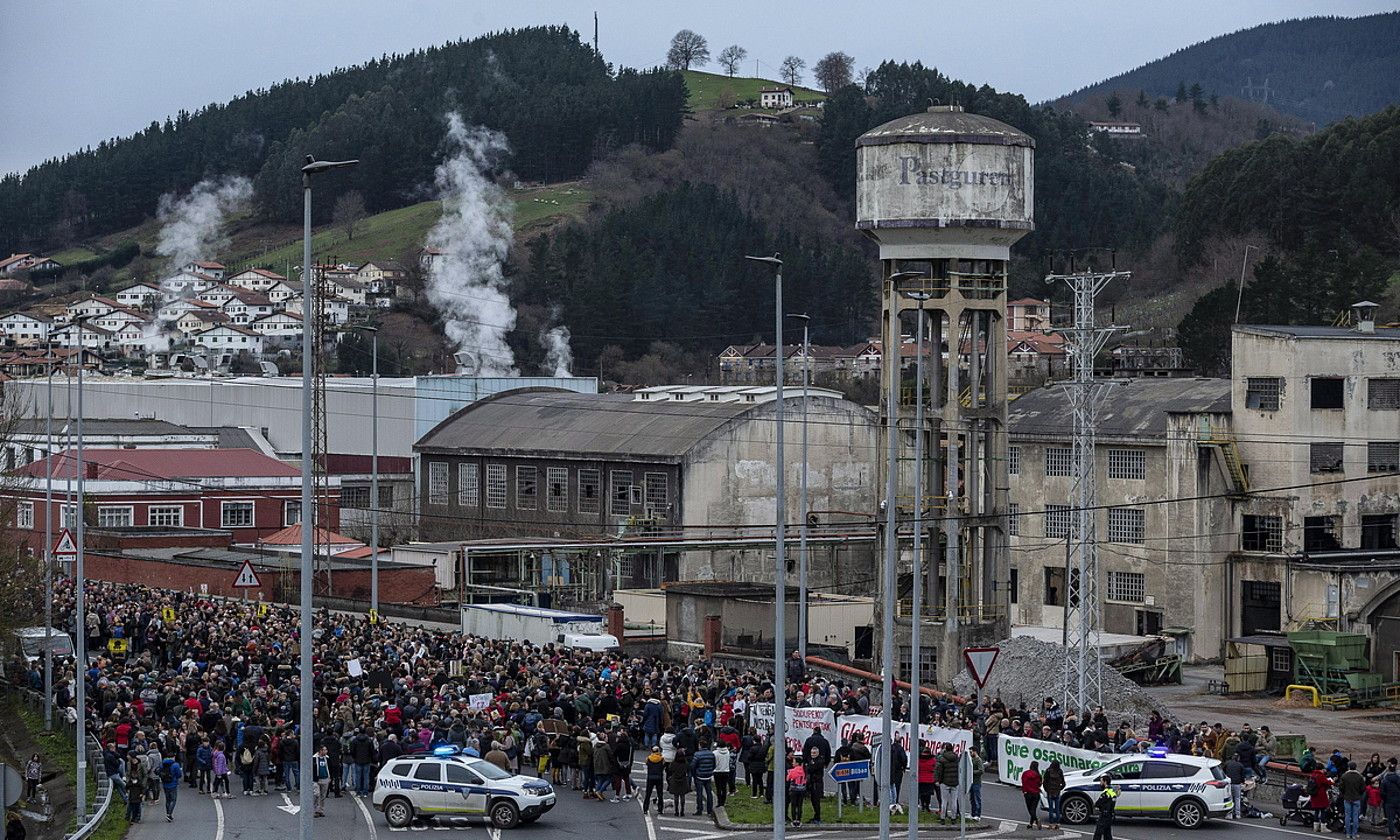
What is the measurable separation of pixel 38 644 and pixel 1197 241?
114m

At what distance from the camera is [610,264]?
563 feet

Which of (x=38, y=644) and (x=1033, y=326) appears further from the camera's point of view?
(x=1033, y=326)

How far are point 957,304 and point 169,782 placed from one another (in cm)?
2484

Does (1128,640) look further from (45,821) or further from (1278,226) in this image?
(1278,226)

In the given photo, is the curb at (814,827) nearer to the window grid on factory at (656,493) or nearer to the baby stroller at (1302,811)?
the baby stroller at (1302,811)

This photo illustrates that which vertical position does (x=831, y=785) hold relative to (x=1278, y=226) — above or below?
below

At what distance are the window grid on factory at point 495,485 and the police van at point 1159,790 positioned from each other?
5247cm

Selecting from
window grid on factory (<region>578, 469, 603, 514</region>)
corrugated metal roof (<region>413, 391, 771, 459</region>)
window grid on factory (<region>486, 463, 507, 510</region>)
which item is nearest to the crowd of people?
corrugated metal roof (<region>413, 391, 771, 459</region>)

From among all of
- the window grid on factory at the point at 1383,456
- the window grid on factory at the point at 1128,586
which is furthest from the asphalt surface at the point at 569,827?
the window grid on factory at the point at 1128,586

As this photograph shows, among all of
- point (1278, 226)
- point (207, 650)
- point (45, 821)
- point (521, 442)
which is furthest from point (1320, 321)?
point (45, 821)

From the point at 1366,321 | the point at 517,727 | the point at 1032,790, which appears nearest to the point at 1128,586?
the point at 1366,321

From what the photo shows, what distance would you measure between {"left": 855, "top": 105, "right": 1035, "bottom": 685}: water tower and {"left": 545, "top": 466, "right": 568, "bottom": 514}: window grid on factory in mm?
29398

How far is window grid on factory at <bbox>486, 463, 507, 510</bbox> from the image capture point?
8438 cm

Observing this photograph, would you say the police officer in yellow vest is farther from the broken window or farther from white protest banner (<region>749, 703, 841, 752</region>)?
the broken window
